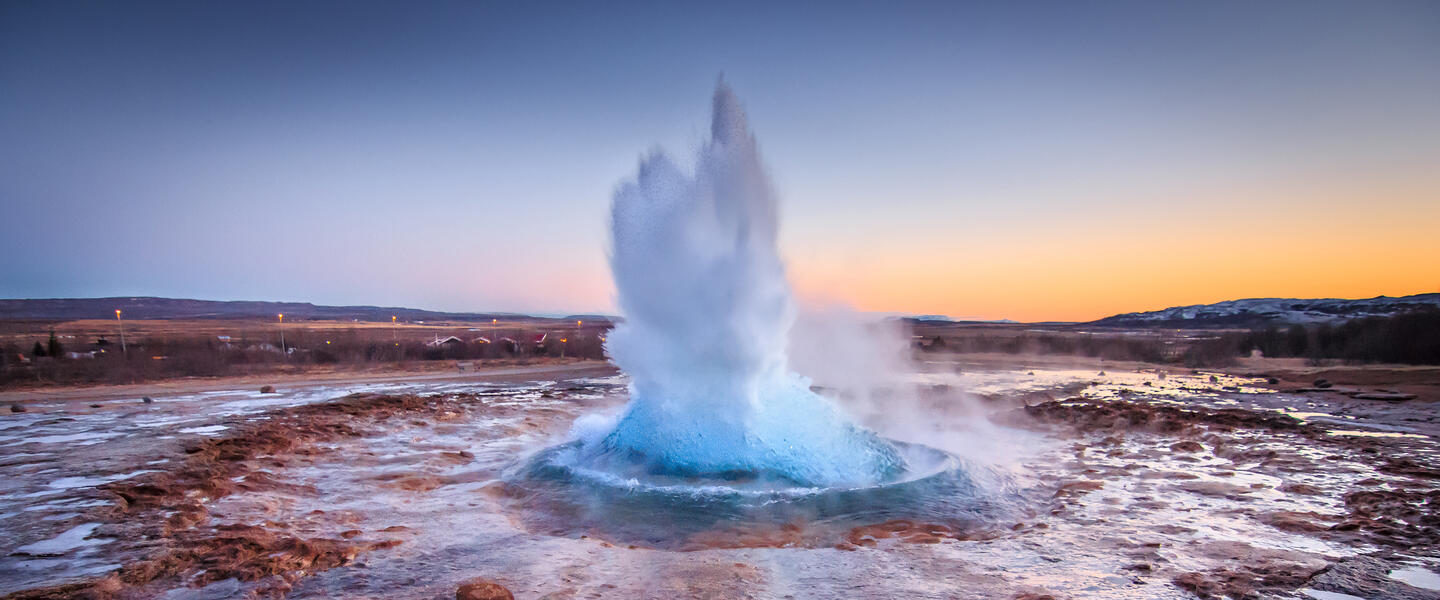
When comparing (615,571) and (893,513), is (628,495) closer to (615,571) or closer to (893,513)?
(615,571)

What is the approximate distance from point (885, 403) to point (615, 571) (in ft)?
40.8

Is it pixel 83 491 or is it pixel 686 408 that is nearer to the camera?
pixel 83 491

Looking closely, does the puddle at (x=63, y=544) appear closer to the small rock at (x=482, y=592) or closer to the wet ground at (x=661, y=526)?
the wet ground at (x=661, y=526)

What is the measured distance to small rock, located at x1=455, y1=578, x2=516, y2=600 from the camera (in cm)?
419

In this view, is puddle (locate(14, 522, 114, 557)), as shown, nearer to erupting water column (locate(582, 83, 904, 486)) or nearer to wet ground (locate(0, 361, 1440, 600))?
wet ground (locate(0, 361, 1440, 600))

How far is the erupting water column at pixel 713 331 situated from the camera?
27.9 feet

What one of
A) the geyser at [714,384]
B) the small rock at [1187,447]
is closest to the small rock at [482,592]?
the geyser at [714,384]

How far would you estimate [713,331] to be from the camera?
28.2 ft

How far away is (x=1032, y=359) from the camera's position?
34656 mm

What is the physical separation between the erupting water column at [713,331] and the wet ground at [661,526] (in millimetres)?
1795

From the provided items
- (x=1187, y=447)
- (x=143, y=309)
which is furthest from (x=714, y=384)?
(x=143, y=309)

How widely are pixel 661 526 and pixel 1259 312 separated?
405 feet

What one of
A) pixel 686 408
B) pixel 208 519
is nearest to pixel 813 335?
pixel 686 408

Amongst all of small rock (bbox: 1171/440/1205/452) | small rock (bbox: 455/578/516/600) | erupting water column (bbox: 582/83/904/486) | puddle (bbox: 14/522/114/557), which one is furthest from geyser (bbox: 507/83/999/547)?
small rock (bbox: 1171/440/1205/452)
